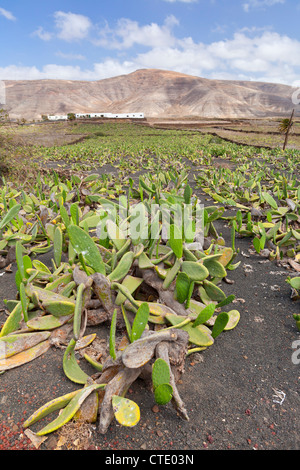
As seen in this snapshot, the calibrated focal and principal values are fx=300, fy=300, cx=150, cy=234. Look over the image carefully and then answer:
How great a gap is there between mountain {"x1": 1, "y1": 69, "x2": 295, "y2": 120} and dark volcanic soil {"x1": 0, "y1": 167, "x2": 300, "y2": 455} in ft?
313

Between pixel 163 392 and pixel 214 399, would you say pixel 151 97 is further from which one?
pixel 163 392

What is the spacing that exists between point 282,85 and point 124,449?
170406 millimetres

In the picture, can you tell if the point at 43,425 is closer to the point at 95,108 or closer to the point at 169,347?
the point at 169,347

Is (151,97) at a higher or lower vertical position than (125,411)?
higher

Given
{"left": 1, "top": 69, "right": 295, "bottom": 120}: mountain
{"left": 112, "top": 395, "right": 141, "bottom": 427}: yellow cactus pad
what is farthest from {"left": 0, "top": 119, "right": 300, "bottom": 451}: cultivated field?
{"left": 1, "top": 69, "right": 295, "bottom": 120}: mountain

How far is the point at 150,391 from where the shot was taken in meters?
1.52

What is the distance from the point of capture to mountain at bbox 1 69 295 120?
97.2m

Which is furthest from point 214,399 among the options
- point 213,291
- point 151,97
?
point 151,97

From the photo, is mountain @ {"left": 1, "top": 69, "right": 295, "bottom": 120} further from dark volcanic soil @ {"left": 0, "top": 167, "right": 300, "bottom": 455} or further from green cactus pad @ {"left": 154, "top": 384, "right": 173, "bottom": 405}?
green cactus pad @ {"left": 154, "top": 384, "right": 173, "bottom": 405}

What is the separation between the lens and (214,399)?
151 centimetres

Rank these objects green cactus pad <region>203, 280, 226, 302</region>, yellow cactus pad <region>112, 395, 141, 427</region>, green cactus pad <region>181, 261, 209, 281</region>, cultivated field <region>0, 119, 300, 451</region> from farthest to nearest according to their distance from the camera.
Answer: green cactus pad <region>203, 280, 226, 302</region> → green cactus pad <region>181, 261, 209, 281</region> → cultivated field <region>0, 119, 300, 451</region> → yellow cactus pad <region>112, 395, 141, 427</region>

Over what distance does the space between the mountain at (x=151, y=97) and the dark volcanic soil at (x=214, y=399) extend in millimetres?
95407

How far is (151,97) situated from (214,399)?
123073 mm
